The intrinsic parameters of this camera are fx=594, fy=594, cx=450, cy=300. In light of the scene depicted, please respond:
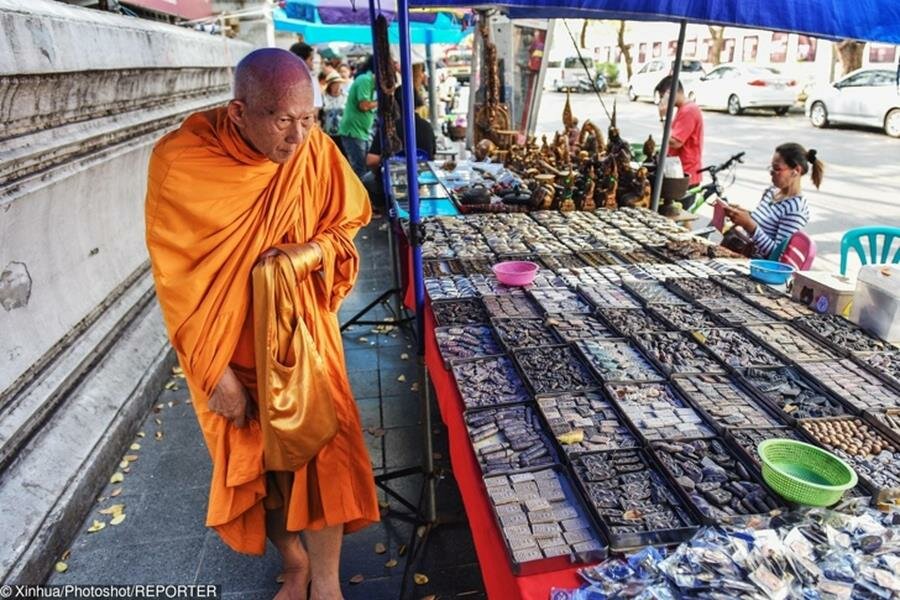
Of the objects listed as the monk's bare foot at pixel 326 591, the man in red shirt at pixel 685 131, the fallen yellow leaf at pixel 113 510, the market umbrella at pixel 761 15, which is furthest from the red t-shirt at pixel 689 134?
the fallen yellow leaf at pixel 113 510

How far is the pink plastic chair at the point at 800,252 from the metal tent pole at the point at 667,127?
1.11 metres

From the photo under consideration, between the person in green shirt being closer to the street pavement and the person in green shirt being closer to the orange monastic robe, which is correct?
the street pavement

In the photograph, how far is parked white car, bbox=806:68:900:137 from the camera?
43.6 ft

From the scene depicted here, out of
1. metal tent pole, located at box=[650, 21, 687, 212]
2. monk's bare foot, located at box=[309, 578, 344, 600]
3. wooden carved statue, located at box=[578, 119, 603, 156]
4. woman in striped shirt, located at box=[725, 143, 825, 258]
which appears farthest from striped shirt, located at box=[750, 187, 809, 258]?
monk's bare foot, located at box=[309, 578, 344, 600]

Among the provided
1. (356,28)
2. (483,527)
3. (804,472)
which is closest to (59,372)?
(483,527)

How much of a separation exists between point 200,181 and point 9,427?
1611 millimetres

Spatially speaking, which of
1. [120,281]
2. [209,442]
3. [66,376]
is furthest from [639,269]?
[120,281]

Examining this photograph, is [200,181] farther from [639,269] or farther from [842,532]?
[639,269]

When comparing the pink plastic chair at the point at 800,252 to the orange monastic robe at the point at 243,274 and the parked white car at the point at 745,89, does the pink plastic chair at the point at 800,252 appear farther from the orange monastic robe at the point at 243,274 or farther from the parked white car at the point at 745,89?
the parked white car at the point at 745,89

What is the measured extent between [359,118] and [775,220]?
552cm

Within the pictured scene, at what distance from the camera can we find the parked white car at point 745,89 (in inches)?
691

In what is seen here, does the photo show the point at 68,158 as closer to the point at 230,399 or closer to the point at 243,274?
the point at 243,274

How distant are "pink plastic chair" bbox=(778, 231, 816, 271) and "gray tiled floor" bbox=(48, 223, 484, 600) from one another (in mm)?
2470

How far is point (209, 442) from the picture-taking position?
212 centimetres
